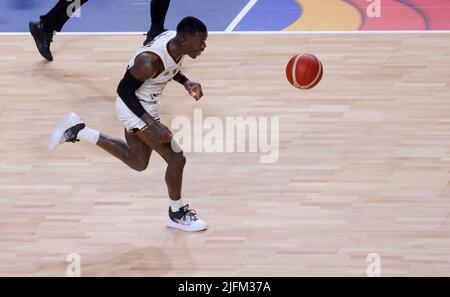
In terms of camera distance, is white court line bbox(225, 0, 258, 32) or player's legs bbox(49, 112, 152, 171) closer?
player's legs bbox(49, 112, 152, 171)

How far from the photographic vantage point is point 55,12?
451 inches

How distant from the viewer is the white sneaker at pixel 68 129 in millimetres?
8594

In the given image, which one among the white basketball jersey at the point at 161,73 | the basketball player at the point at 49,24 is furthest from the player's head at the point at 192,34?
the basketball player at the point at 49,24

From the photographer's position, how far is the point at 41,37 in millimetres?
11500

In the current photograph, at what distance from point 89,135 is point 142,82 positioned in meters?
0.93

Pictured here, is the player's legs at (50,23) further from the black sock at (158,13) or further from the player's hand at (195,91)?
the player's hand at (195,91)

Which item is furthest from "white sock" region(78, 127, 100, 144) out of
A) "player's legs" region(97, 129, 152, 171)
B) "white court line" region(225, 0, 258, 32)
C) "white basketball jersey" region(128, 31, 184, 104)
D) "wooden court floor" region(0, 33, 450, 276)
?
"white court line" region(225, 0, 258, 32)

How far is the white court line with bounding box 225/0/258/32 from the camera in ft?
41.2

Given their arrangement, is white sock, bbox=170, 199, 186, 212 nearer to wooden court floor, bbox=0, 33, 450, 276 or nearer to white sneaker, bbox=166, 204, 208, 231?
white sneaker, bbox=166, 204, 208, 231

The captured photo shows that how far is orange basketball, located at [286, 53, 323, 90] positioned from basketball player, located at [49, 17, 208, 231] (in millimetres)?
1146

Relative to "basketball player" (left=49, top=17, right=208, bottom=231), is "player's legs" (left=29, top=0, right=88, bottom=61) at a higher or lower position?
lower

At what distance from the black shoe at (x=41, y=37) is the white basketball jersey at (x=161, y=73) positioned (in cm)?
390

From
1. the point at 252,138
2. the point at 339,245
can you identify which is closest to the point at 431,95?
the point at 252,138

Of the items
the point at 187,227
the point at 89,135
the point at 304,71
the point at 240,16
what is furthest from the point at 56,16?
the point at 187,227
